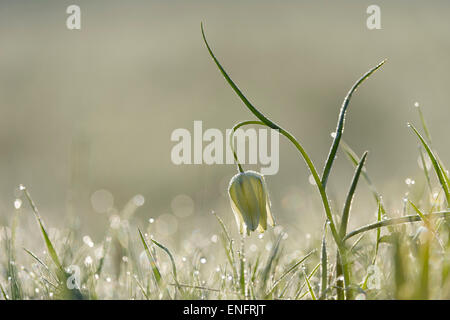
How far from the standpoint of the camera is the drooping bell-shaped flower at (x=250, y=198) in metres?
2.27

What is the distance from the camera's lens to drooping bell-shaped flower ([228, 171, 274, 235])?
89.4 inches

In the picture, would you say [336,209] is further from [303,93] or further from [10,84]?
[10,84]

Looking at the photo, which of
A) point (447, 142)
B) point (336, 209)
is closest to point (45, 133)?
point (447, 142)

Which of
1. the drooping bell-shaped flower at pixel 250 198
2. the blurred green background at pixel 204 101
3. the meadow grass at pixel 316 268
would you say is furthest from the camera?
the blurred green background at pixel 204 101

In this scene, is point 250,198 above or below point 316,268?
above

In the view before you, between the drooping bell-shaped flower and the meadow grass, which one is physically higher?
the drooping bell-shaped flower

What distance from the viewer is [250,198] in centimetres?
226

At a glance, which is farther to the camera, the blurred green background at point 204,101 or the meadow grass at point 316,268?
the blurred green background at point 204,101

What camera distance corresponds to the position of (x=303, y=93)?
14383mm

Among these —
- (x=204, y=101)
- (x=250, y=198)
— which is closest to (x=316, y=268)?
(x=250, y=198)

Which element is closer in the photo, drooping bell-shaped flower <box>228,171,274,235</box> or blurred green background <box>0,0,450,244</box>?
drooping bell-shaped flower <box>228,171,274,235</box>

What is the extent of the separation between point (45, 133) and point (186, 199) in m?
5.01

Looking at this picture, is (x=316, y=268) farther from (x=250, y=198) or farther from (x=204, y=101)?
(x=204, y=101)

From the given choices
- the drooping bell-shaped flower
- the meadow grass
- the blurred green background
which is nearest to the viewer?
the meadow grass
